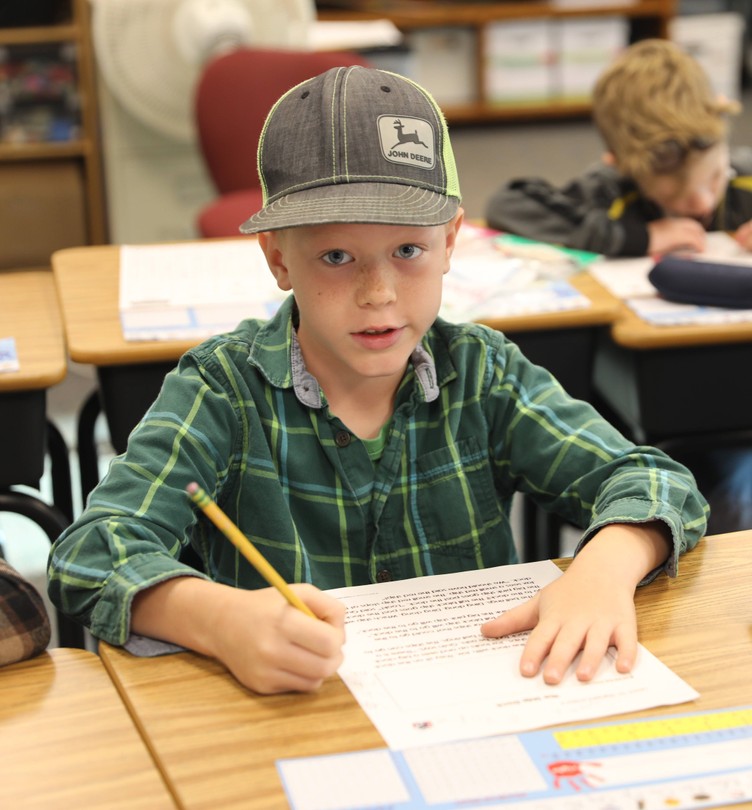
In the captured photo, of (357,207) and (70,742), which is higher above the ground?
(357,207)

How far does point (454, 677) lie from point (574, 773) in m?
0.14

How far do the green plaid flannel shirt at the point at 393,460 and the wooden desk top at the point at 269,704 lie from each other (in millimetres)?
121


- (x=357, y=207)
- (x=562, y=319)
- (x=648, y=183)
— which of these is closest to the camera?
(x=357, y=207)

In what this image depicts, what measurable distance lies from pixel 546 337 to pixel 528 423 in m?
0.68

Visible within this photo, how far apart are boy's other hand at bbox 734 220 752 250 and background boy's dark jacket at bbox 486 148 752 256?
5.4 inches

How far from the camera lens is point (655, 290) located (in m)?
2.02

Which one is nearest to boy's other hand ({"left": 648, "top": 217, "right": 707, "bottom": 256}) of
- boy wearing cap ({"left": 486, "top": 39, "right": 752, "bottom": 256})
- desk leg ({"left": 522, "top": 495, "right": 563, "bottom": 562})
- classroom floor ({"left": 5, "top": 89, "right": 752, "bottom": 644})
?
boy wearing cap ({"left": 486, "top": 39, "right": 752, "bottom": 256})

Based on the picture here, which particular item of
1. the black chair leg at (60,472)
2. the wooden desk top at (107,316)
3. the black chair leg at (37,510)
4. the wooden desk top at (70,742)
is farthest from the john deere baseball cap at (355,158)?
the black chair leg at (60,472)

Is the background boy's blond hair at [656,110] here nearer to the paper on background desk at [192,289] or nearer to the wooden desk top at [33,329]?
the paper on background desk at [192,289]

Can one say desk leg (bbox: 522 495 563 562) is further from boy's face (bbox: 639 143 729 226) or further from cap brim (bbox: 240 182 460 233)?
cap brim (bbox: 240 182 460 233)

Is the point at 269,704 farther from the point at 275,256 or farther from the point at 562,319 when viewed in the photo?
the point at 562,319

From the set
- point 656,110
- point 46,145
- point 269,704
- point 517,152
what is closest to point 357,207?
point 269,704

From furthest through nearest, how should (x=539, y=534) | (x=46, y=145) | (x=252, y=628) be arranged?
1. (x=46, y=145)
2. (x=539, y=534)
3. (x=252, y=628)

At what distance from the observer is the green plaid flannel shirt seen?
115cm
